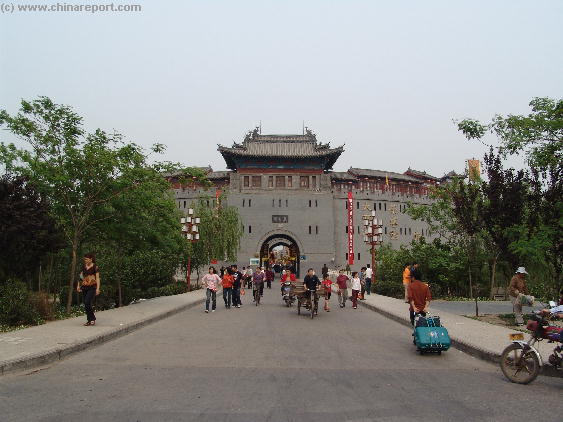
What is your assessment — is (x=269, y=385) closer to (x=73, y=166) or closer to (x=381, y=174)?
(x=73, y=166)

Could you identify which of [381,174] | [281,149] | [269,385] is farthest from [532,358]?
[381,174]

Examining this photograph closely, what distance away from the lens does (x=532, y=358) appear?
250 inches

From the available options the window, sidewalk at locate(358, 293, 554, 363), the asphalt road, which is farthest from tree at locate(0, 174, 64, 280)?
the window

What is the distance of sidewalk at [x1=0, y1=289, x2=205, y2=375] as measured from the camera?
7.22 m

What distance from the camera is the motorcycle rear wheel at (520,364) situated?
6.30 meters

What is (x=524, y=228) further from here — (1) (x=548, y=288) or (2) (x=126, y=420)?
(2) (x=126, y=420)

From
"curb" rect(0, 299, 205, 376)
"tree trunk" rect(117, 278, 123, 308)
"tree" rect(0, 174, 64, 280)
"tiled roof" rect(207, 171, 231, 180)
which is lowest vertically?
"curb" rect(0, 299, 205, 376)

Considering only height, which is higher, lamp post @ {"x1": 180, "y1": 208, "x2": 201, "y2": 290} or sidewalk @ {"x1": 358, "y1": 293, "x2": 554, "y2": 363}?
lamp post @ {"x1": 180, "y1": 208, "x2": 201, "y2": 290}

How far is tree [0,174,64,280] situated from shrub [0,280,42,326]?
8.06 ft

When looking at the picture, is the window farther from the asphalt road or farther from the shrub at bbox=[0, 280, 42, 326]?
the asphalt road

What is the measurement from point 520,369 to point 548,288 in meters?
10.3

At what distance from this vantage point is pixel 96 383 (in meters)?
6.13

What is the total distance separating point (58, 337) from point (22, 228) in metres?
5.65

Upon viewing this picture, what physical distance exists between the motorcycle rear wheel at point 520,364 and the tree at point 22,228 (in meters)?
12.0
